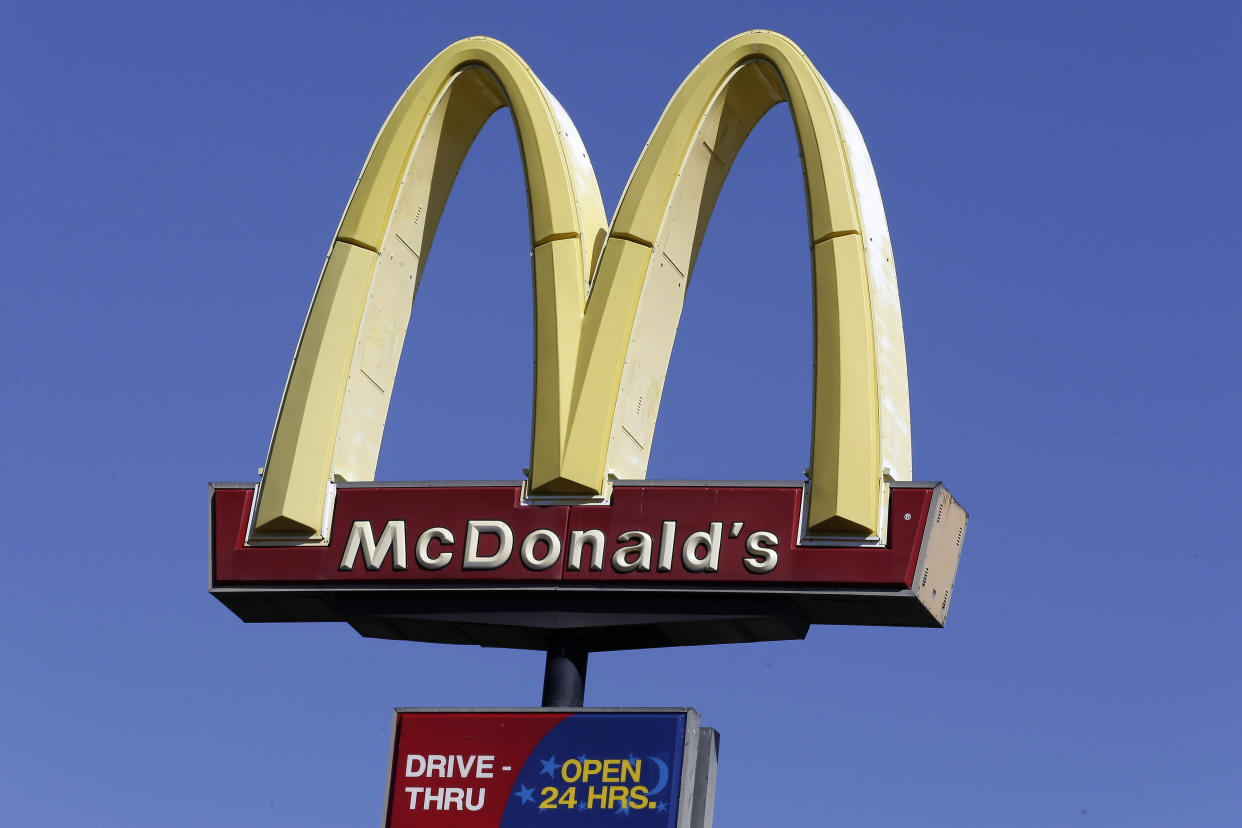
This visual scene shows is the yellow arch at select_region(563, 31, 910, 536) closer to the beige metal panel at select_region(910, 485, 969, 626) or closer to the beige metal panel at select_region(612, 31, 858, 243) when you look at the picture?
the beige metal panel at select_region(612, 31, 858, 243)

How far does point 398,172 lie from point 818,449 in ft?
18.0

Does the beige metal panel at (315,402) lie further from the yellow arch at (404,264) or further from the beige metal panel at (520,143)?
the beige metal panel at (520,143)

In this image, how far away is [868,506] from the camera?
22125 millimetres

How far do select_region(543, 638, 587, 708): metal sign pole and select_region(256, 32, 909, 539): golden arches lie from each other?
4.73ft

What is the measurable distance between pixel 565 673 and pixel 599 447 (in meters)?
2.09

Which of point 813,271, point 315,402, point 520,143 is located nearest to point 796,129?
point 813,271

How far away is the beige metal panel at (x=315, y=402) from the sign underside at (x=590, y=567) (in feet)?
0.84

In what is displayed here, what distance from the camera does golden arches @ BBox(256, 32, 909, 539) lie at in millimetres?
22641

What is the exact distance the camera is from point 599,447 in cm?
2323

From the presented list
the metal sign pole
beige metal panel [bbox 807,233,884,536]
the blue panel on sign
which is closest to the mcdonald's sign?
beige metal panel [bbox 807,233,884,536]

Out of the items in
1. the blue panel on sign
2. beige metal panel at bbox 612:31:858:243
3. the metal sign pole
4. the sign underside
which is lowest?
the blue panel on sign

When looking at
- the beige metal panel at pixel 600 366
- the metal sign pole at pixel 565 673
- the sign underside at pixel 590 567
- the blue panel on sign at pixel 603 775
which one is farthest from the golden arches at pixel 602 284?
the blue panel on sign at pixel 603 775

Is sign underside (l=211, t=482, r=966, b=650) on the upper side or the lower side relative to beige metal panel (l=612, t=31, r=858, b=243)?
lower

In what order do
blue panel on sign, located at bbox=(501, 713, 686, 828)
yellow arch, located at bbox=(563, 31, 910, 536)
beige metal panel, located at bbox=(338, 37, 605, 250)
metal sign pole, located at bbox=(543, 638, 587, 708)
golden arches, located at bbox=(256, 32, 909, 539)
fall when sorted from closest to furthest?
blue panel on sign, located at bbox=(501, 713, 686, 828), yellow arch, located at bbox=(563, 31, 910, 536), golden arches, located at bbox=(256, 32, 909, 539), metal sign pole, located at bbox=(543, 638, 587, 708), beige metal panel, located at bbox=(338, 37, 605, 250)
